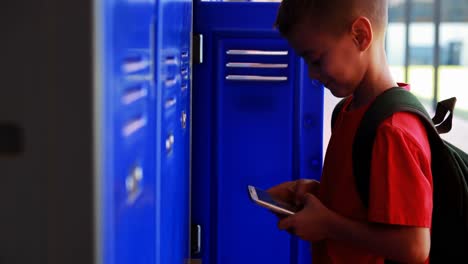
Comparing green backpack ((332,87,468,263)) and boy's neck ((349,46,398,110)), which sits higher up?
boy's neck ((349,46,398,110))

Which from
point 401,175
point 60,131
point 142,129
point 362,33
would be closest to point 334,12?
point 362,33

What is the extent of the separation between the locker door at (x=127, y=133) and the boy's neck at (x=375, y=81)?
50 centimetres

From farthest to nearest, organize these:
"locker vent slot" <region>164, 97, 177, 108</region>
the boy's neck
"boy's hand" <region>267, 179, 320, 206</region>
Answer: "boy's hand" <region>267, 179, 320, 206</region> → the boy's neck → "locker vent slot" <region>164, 97, 177, 108</region>

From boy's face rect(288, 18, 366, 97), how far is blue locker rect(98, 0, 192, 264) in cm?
26

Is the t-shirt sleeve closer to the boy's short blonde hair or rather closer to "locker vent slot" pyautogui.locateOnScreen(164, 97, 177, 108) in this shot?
the boy's short blonde hair

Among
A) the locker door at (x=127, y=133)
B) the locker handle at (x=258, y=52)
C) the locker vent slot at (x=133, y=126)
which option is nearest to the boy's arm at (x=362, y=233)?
the locker door at (x=127, y=133)

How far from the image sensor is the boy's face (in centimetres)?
125

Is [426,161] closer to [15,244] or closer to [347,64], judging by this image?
[347,64]

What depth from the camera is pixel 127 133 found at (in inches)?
28.2

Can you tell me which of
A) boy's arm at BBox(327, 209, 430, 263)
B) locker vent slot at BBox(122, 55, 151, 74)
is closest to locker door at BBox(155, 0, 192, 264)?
locker vent slot at BBox(122, 55, 151, 74)

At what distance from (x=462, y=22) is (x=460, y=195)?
11.2 metres

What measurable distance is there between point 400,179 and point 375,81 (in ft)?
0.85

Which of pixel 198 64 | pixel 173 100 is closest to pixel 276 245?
pixel 198 64

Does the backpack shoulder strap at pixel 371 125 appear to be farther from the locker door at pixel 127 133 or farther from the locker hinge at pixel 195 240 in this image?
the locker hinge at pixel 195 240
